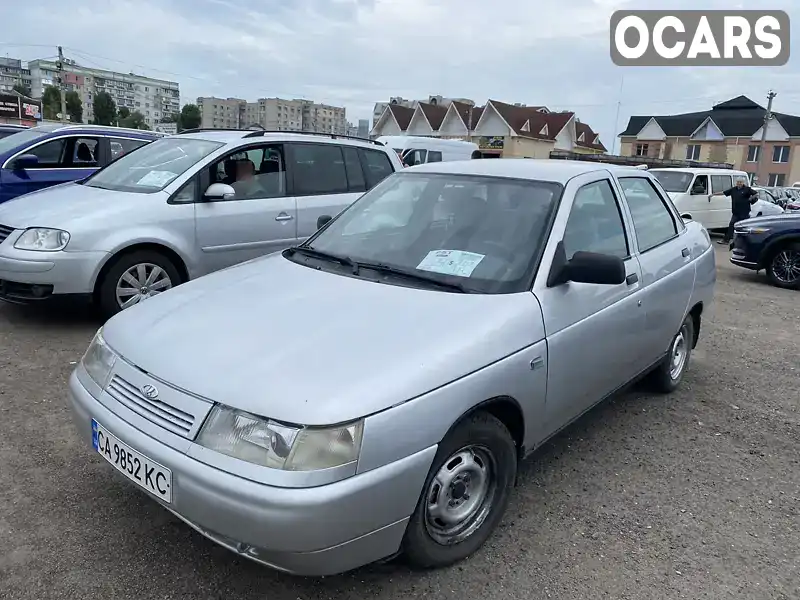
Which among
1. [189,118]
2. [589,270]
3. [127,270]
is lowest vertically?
[127,270]

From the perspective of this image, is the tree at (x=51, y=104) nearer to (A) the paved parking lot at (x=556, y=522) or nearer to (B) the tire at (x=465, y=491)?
(A) the paved parking lot at (x=556, y=522)

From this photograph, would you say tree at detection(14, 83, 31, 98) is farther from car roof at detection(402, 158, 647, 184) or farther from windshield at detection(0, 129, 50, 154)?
car roof at detection(402, 158, 647, 184)

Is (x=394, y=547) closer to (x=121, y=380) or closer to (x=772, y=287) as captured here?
(x=121, y=380)

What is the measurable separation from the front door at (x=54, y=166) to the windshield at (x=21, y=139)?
242 millimetres

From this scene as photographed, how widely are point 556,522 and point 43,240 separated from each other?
4.50 meters

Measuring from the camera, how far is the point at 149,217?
5.41m

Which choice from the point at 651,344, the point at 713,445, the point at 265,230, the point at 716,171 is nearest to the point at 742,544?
the point at 713,445

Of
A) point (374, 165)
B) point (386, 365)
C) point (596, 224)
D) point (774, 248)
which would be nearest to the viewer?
point (386, 365)

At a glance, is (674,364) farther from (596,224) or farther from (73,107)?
(73,107)

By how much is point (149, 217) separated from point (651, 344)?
4176 mm

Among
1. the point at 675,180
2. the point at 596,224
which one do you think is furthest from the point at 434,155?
the point at 596,224

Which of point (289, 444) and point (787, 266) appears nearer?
point (289, 444)

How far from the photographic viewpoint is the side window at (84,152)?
8406 mm

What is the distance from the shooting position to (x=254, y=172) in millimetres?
6160
